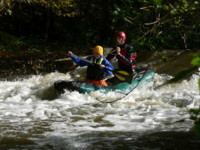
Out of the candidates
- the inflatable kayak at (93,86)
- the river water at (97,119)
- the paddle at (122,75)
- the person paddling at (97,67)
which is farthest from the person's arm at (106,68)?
the river water at (97,119)

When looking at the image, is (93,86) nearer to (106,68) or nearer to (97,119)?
(106,68)

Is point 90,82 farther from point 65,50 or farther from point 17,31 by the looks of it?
point 17,31

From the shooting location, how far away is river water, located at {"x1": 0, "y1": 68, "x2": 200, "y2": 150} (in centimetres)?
359

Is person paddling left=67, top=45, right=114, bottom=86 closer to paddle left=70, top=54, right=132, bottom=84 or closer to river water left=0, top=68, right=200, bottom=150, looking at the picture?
paddle left=70, top=54, right=132, bottom=84

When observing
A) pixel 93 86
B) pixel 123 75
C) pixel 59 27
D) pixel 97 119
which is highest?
pixel 59 27

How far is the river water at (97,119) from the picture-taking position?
3586 mm

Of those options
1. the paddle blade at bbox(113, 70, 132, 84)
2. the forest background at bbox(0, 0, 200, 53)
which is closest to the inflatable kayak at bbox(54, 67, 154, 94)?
the paddle blade at bbox(113, 70, 132, 84)

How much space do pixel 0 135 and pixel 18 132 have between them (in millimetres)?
257

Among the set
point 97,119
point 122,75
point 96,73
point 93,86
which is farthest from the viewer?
point 122,75

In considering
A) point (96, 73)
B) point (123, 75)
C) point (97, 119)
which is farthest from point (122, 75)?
point (97, 119)

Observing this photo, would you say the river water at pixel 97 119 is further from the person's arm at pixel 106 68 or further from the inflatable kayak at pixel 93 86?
the person's arm at pixel 106 68

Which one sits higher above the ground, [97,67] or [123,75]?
[97,67]

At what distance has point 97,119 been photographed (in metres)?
4.95

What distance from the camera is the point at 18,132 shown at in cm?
407
